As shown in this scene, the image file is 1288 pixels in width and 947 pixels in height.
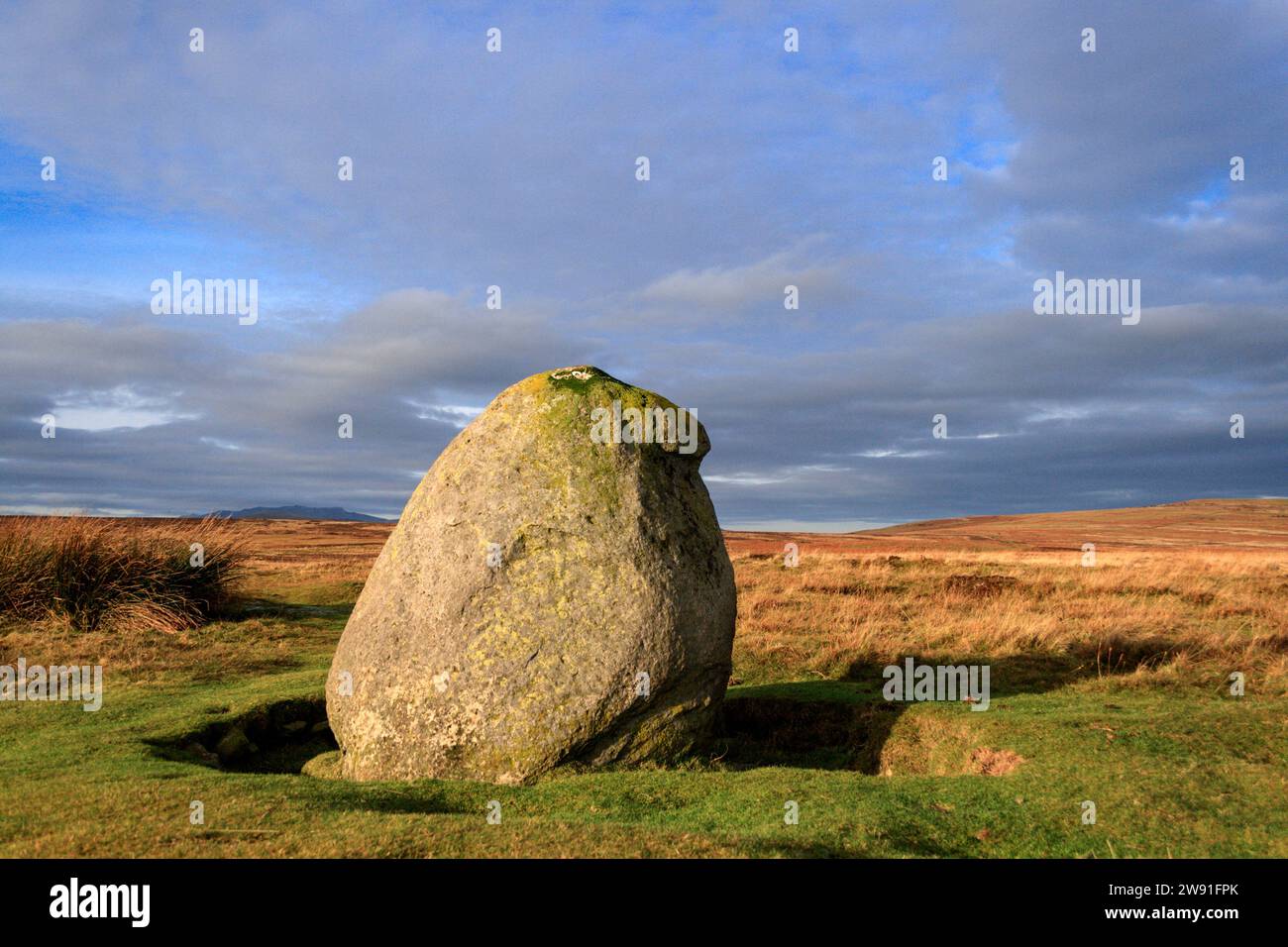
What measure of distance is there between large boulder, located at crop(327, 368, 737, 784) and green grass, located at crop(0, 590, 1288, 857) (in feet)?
1.74

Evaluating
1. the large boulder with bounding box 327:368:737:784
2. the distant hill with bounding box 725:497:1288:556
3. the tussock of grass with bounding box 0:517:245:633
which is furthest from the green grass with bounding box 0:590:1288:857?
the distant hill with bounding box 725:497:1288:556

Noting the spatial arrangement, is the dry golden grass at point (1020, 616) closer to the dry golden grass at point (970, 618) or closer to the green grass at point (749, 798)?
the dry golden grass at point (970, 618)

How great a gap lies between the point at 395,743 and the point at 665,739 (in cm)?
260

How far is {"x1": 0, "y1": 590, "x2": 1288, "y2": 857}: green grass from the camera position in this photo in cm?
552

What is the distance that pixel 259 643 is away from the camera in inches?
648

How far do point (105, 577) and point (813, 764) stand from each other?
15.8m

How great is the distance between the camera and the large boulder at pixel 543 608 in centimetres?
809

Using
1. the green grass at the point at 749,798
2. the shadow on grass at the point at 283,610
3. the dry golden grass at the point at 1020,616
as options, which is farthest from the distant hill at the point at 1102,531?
the green grass at the point at 749,798

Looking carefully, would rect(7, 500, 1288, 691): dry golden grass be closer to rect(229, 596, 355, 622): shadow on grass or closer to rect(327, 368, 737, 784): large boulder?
rect(229, 596, 355, 622): shadow on grass

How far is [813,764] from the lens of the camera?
31.6 feet

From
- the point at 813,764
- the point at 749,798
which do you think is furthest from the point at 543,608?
the point at 813,764

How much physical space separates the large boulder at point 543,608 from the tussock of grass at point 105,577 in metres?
11.1

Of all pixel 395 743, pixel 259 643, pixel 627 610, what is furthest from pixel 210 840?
pixel 259 643
